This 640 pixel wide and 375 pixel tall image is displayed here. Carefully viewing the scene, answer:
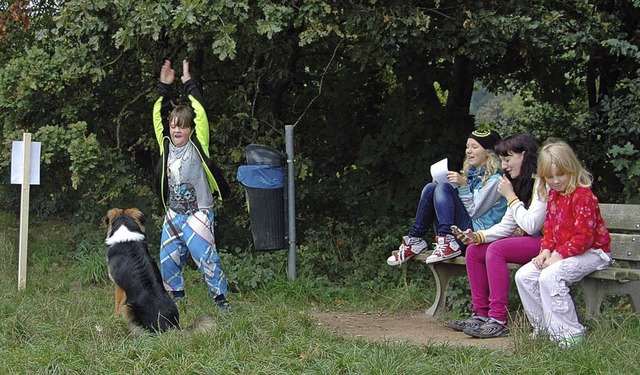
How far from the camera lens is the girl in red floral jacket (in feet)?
17.0

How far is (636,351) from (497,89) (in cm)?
638

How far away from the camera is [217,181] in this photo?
6.43 m

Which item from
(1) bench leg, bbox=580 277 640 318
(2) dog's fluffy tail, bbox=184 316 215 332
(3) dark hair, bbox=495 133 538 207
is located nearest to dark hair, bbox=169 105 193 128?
(2) dog's fluffy tail, bbox=184 316 215 332

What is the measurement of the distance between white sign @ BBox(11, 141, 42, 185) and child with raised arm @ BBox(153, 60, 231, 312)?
69.7 inches

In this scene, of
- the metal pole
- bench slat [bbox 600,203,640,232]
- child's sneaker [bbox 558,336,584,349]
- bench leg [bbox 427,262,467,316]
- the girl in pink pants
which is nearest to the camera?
child's sneaker [bbox 558,336,584,349]

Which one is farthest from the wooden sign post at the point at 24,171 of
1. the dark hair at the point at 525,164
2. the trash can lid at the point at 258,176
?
the dark hair at the point at 525,164

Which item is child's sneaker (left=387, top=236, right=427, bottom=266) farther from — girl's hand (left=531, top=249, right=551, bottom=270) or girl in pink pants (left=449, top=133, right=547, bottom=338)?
girl's hand (left=531, top=249, right=551, bottom=270)

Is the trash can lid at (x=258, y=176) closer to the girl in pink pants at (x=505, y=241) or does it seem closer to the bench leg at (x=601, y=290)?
the girl in pink pants at (x=505, y=241)

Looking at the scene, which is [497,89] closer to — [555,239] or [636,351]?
[555,239]

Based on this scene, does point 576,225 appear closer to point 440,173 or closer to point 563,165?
point 563,165

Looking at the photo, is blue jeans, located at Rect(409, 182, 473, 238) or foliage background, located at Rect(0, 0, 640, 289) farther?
foliage background, located at Rect(0, 0, 640, 289)

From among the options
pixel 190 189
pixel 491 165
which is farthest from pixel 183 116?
pixel 491 165

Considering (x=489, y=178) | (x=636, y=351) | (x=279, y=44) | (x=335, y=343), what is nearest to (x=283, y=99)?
(x=279, y=44)

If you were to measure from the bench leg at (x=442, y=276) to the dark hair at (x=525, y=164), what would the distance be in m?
0.98
